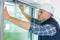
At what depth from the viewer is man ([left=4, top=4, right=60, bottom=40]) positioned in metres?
1.24

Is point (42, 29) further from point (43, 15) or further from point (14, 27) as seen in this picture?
point (14, 27)

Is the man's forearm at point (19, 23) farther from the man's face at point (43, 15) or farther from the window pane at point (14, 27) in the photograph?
the man's face at point (43, 15)

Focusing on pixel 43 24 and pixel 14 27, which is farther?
pixel 43 24

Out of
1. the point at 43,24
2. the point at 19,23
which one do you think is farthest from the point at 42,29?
the point at 19,23

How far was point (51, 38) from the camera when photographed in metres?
1.48

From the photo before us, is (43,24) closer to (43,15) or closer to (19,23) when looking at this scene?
(43,15)

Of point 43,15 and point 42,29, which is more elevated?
point 43,15

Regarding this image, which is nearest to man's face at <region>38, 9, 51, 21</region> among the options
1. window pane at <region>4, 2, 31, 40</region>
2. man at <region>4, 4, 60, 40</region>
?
man at <region>4, 4, 60, 40</region>

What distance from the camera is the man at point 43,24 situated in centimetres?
124

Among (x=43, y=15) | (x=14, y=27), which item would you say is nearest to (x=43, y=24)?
(x=43, y=15)

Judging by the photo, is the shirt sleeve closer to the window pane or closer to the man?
the man

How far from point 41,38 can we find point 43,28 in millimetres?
239

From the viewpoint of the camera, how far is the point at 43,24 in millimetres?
1425

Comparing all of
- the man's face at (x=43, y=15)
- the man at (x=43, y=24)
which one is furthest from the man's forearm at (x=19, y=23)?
the man's face at (x=43, y=15)
